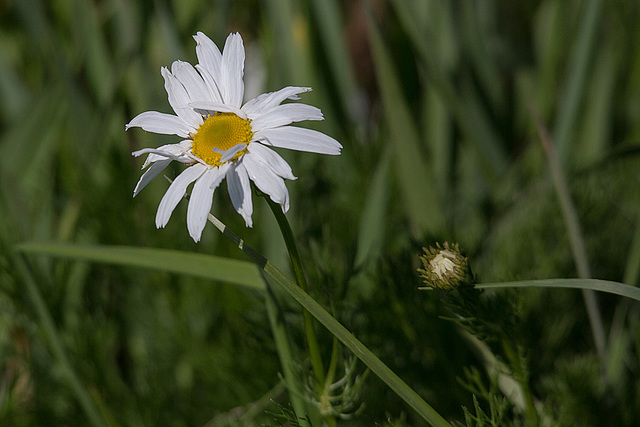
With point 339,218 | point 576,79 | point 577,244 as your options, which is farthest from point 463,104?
point 577,244

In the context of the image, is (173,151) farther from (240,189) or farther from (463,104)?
(463,104)

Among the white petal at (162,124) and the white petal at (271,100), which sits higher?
the white petal at (271,100)

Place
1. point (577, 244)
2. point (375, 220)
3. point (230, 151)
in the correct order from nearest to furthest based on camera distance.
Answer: point (230, 151) < point (577, 244) < point (375, 220)

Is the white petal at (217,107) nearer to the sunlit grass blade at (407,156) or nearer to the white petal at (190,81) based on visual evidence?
the white petal at (190,81)

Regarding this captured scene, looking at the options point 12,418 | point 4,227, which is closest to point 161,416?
point 12,418

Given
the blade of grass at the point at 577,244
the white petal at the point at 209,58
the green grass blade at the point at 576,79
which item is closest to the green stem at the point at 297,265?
the white petal at the point at 209,58

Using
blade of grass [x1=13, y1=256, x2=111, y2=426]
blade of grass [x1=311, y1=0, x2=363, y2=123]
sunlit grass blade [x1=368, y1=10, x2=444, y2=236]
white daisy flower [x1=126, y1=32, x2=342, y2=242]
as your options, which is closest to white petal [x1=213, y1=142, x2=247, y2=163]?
white daisy flower [x1=126, y1=32, x2=342, y2=242]

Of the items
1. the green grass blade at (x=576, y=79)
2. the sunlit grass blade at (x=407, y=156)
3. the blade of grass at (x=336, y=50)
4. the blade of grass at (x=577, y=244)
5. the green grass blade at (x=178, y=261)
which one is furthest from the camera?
the blade of grass at (x=336, y=50)

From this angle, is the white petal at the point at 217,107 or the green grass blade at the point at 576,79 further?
the green grass blade at the point at 576,79
